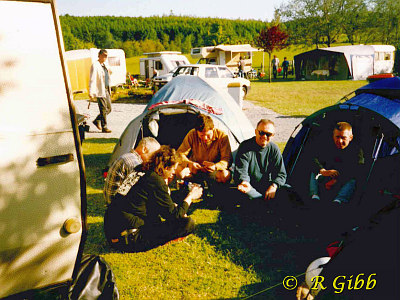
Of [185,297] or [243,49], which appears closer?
[185,297]

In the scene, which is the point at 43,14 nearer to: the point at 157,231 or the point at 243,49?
the point at 157,231

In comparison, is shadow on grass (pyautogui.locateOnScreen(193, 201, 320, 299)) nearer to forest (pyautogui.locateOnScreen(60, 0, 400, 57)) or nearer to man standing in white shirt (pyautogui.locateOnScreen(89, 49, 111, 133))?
man standing in white shirt (pyautogui.locateOnScreen(89, 49, 111, 133))

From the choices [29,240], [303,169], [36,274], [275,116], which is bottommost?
[275,116]

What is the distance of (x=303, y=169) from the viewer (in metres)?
4.84

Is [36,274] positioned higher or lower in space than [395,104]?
→ lower

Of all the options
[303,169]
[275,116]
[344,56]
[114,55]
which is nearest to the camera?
[303,169]

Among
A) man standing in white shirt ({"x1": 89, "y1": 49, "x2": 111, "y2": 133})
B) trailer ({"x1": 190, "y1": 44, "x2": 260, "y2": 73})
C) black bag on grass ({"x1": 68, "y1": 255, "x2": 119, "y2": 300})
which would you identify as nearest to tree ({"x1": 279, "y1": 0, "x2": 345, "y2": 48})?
trailer ({"x1": 190, "y1": 44, "x2": 260, "y2": 73})

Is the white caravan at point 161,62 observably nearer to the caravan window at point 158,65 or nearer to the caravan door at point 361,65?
the caravan window at point 158,65

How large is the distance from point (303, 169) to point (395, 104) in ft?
4.81

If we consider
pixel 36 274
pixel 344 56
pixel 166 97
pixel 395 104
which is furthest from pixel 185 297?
pixel 344 56

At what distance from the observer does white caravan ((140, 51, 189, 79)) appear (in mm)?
26141

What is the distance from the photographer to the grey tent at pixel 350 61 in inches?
970

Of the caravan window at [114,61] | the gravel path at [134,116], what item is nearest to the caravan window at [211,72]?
the gravel path at [134,116]

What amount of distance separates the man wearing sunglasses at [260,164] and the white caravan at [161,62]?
22.1m
